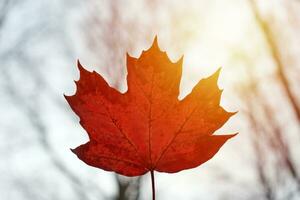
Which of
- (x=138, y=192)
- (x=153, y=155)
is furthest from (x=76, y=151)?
(x=138, y=192)

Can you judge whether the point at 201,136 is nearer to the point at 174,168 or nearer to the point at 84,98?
A: the point at 174,168

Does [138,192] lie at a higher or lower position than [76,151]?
higher

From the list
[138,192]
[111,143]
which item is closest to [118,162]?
[111,143]

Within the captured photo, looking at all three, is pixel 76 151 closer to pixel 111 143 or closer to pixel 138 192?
pixel 111 143

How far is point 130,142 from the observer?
765 mm

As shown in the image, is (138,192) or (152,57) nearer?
(152,57)

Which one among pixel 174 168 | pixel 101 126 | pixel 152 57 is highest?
pixel 152 57

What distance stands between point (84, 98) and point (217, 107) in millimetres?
259

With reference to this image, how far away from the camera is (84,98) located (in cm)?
78

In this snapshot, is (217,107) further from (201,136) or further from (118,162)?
(118,162)

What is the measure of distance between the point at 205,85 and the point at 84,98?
9.5 inches

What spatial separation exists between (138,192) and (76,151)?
25.2 ft

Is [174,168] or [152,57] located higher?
[152,57]

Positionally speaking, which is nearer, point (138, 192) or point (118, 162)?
point (118, 162)
